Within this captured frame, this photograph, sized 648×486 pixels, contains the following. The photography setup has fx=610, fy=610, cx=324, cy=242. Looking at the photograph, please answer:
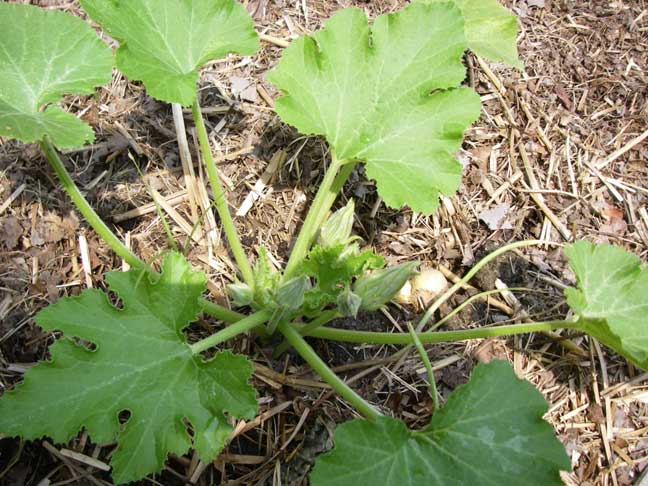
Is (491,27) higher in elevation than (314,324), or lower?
higher

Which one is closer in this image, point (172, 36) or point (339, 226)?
point (172, 36)

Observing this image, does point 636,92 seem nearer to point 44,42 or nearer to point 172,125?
point 172,125

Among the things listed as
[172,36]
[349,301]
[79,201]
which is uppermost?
[172,36]

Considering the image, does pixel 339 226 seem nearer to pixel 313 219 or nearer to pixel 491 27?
pixel 313 219

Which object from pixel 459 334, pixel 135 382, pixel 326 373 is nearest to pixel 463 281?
pixel 459 334

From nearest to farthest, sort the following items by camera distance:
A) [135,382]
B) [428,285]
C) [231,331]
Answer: [135,382]
[231,331]
[428,285]

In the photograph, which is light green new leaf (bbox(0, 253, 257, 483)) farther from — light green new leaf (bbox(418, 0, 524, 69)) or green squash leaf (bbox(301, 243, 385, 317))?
light green new leaf (bbox(418, 0, 524, 69))

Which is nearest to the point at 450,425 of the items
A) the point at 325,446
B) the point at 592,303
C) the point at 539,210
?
the point at 325,446
